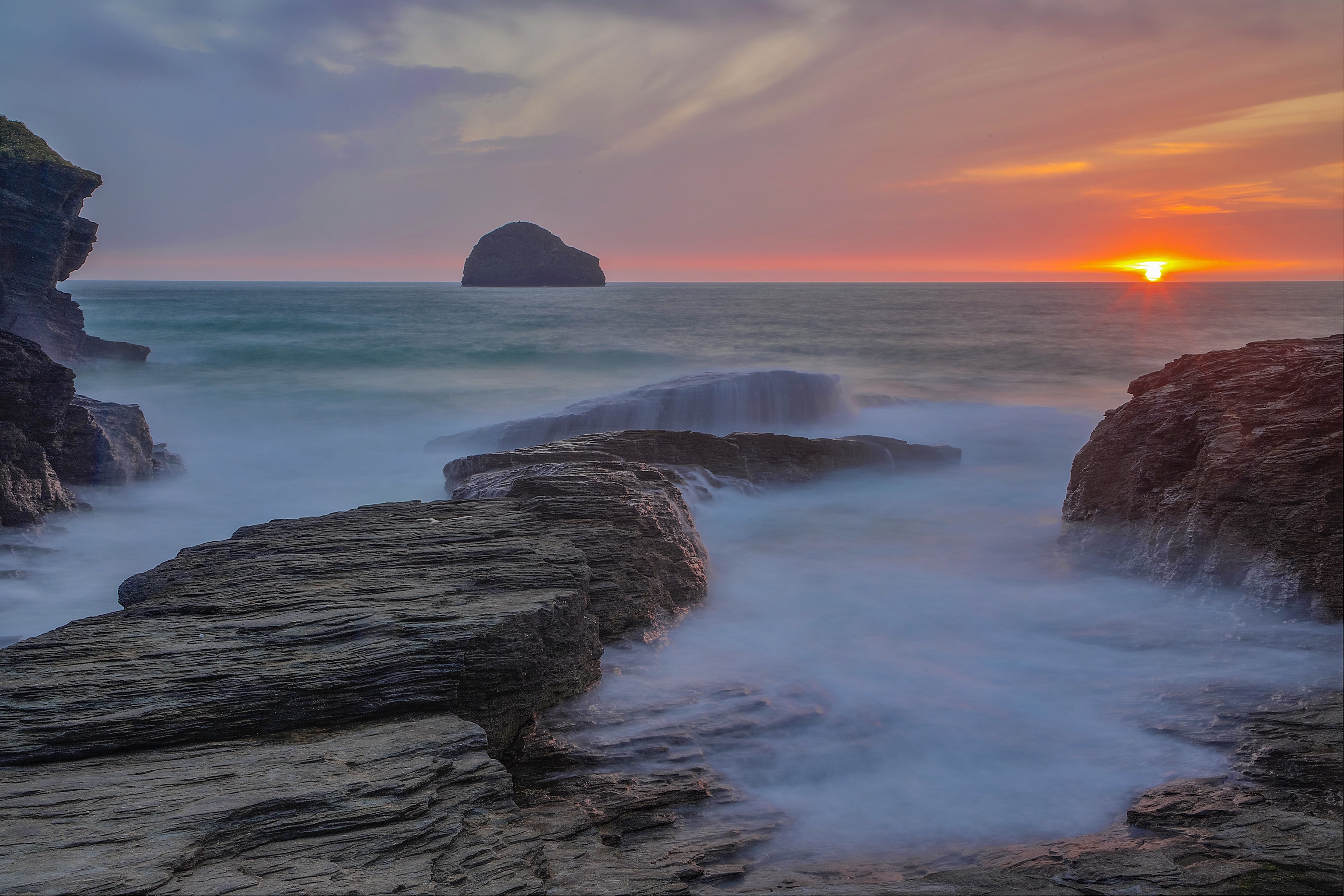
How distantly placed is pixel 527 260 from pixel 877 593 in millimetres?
165777

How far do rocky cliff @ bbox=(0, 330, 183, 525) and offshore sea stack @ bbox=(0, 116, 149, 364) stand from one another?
23.4ft

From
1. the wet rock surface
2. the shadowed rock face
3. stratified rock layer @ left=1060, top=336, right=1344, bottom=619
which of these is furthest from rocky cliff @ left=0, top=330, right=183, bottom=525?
stratified rock layer @ left=1060, top=336, right=1344, bottom=619

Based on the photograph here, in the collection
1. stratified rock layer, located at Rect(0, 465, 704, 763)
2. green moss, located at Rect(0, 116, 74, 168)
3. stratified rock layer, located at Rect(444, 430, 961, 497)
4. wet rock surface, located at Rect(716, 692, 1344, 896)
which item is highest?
green moss, located at Rect(0, 116, 74, 168)

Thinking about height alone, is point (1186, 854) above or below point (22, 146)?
below

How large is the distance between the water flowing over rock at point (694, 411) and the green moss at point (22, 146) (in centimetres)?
1241

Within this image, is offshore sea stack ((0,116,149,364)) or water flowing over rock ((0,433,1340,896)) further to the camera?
offshore sea stack ((0,116,149,364))

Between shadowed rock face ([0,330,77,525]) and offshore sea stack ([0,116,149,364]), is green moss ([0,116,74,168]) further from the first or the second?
shadowed rock face ([0,330,77,525])

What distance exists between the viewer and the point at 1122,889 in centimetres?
461

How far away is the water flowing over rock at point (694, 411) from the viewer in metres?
19.0

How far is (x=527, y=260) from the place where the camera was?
6634 inches

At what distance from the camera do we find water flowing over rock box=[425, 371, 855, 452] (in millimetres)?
19031

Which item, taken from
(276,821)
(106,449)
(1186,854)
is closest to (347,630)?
(276,821)

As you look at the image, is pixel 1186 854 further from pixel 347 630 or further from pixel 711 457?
pixel 711 457

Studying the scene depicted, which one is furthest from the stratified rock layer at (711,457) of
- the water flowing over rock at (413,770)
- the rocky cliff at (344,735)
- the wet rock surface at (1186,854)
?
the wet rock surface at (1186,854)
